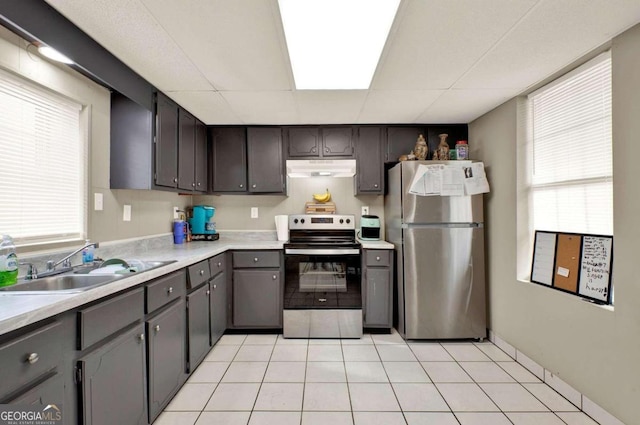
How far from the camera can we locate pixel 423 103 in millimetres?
2623

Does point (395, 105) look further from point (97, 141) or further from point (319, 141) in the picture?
point (97, 141)

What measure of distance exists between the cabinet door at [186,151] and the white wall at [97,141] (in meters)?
0.30

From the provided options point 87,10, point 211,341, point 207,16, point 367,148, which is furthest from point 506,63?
point 211,341

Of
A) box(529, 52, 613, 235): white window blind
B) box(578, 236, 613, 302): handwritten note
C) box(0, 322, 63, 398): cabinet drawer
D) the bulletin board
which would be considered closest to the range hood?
box(529, 52, 613, 235): white window blind

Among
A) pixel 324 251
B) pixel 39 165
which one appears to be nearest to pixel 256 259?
pixel 324 251

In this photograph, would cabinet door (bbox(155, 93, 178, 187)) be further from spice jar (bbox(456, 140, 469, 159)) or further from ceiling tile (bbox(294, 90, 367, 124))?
spice jar (bbox(456, 140, 469, 159))

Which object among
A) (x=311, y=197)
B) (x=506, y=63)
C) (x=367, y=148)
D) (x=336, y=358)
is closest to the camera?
(x=506, y=63)

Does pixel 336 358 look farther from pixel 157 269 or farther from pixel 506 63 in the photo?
pixel 506 63

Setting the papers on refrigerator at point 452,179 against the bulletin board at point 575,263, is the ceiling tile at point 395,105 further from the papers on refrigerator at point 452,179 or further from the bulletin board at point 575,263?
the bulletin board at point 575,263

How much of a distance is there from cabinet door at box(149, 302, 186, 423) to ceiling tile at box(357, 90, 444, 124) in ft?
6.98

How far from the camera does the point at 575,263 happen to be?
1955 millimetres

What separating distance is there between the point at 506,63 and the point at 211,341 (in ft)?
9.74

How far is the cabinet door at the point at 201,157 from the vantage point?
10.0 ft

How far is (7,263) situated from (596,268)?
3095mm
